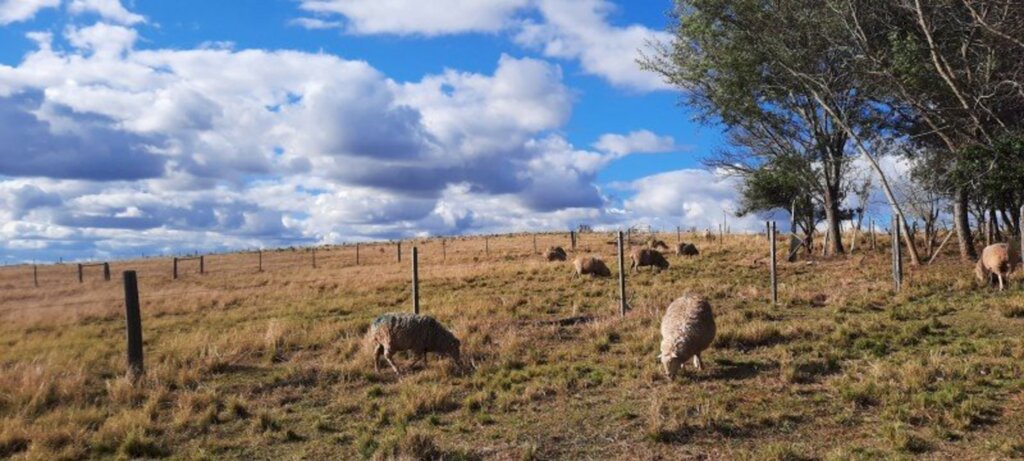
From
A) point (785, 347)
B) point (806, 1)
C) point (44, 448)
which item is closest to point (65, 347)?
point (44, 448)

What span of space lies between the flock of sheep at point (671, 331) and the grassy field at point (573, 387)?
13.8 inches

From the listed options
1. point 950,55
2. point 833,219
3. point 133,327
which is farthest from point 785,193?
point 133,327

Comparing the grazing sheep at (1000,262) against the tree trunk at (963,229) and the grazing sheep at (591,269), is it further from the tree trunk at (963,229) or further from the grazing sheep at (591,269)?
the grazing sheep at (591,269)

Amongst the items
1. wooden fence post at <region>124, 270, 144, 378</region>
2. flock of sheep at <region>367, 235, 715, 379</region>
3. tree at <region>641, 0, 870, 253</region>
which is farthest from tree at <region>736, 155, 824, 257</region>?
wooden fence post at <region>124, 270, 144, 378</region>

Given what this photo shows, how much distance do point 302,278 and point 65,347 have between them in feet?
66.7

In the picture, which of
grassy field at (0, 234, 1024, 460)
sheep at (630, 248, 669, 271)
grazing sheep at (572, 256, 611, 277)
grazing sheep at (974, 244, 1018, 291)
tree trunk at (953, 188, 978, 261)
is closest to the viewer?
grassy field at (0, 234, 1024, 460)

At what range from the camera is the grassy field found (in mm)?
7754

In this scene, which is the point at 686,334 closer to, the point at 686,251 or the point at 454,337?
the point at 454,337

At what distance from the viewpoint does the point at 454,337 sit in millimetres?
13062

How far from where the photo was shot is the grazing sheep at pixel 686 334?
1040 centimetres

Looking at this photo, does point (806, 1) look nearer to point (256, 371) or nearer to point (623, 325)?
point (623, 325)

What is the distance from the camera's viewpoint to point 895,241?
1881cm

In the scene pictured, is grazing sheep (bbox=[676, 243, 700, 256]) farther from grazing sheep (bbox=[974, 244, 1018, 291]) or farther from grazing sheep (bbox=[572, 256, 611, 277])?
grazing sheep (bbox=[974, 244, 1018, 291])

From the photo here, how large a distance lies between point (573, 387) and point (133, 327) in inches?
332
